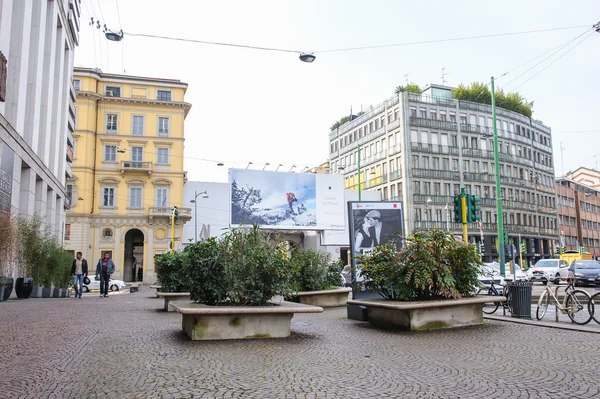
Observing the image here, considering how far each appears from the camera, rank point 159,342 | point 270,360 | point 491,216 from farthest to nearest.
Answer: point 491,216 → point 159,342 → point 270,360

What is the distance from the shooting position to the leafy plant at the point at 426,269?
9680 mm

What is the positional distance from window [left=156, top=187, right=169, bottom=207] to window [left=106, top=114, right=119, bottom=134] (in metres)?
8.29

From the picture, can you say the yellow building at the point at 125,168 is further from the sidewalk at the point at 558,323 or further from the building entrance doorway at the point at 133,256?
the sidewalk at the point at 558,323

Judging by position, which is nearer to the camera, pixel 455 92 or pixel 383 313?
pixel 383 313

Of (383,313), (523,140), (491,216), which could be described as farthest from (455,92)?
(383,313)

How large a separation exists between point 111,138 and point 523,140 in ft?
195

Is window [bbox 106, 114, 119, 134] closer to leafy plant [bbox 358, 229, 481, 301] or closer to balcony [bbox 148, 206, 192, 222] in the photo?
balcony [bbox 148, 206, 192, 222]

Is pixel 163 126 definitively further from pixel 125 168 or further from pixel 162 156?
pixel 125 168

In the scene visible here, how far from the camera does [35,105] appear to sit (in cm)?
2686

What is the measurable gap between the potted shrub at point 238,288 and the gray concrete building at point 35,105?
1145 centimetres

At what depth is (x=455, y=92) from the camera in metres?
79.6

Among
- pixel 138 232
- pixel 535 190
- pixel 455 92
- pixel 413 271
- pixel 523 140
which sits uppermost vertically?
pixel 455 92

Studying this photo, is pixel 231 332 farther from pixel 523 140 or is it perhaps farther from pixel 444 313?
pixel 523 140

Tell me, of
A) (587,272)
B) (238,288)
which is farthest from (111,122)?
(238,288)
